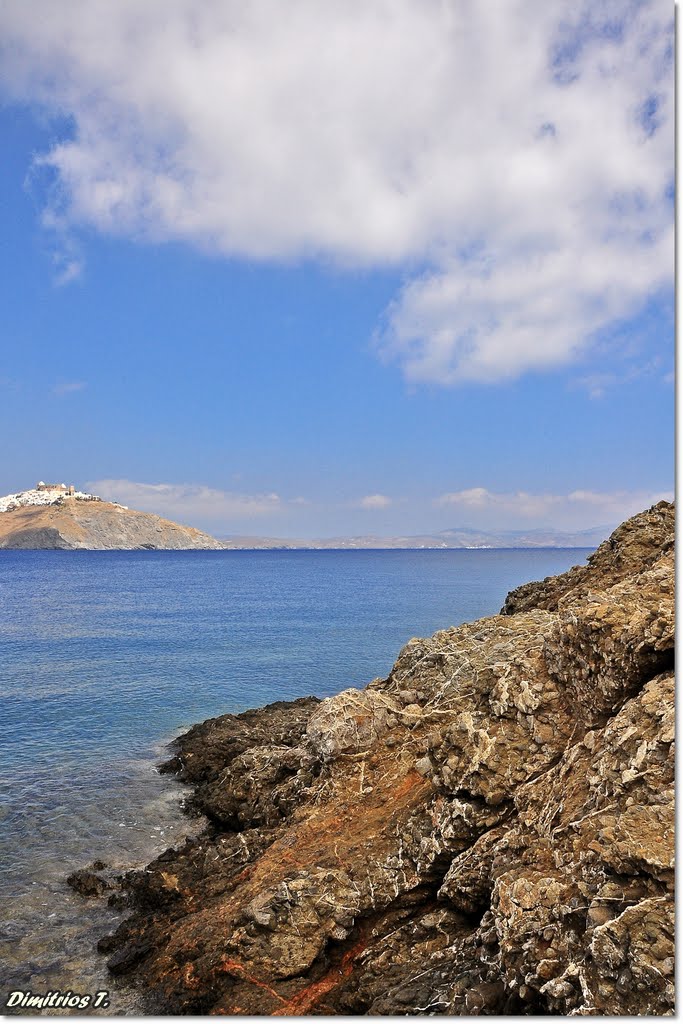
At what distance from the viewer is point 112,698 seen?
28188 mm

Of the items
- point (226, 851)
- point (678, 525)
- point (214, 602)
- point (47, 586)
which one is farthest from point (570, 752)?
point (47, 586)

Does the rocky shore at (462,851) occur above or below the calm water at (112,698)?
above

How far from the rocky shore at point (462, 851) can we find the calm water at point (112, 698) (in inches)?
46.1

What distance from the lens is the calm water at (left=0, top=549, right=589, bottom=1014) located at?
12047 mm

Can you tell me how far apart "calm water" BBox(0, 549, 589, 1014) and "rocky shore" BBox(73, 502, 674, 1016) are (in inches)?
46.1

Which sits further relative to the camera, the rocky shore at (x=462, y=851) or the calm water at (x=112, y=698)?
the calm water at (x=112, y=698)

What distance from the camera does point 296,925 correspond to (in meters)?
8.83

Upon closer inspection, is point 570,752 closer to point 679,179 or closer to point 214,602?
point 679,179

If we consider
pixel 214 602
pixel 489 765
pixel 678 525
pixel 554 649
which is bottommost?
pixel 214 602

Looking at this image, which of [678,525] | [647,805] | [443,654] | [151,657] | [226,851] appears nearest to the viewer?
[678,525]

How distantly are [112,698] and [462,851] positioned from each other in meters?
23.7

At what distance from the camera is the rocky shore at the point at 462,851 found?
17.2 ft

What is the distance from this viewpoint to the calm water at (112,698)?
39.5 feet

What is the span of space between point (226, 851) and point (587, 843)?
9249 mm
